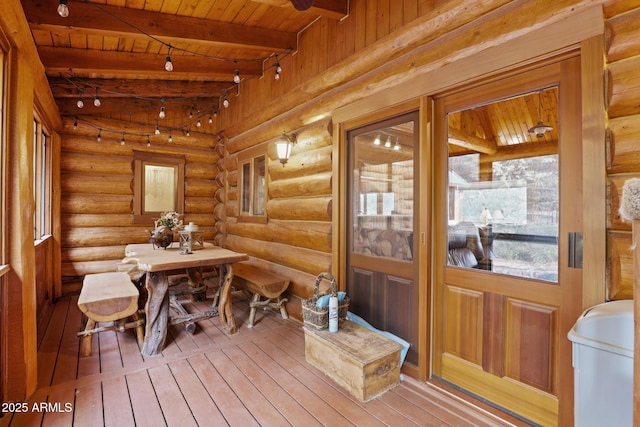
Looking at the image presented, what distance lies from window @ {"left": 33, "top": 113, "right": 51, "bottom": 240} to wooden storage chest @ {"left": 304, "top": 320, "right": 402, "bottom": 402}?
405cm

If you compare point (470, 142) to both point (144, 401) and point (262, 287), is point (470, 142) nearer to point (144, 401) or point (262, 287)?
point (262, 287)

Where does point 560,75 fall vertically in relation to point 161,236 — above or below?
above

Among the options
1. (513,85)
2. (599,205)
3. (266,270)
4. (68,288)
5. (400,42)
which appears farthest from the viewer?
(68,288)

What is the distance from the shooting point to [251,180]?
5.50 m

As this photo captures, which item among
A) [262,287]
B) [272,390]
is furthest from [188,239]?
[272,390]

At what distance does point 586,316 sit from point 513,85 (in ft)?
4.95

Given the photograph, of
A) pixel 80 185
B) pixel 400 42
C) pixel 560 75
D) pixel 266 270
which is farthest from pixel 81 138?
pixel 560 75

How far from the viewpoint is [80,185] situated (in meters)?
5.44

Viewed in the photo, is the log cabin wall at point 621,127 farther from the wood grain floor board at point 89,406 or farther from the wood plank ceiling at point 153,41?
the wood grain floor board at point 89,406

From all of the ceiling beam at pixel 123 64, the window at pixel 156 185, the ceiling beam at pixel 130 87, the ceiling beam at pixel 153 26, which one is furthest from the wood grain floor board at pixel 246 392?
the ceiling beam at pixel 130 87

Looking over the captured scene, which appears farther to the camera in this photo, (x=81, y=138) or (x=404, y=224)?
(x=81, y=138)

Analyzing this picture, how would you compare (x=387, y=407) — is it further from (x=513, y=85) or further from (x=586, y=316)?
(x=513, y=85)

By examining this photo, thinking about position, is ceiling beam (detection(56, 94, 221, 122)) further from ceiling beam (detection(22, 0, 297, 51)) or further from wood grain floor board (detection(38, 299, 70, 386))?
wood grain floor board (detection(38, 299, 70, 386))

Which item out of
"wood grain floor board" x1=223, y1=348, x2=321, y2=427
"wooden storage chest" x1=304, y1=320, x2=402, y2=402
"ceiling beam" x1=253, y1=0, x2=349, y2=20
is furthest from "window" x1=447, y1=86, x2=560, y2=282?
"ceiling beam" x1=253, y1=0, x2=349, y2=20
